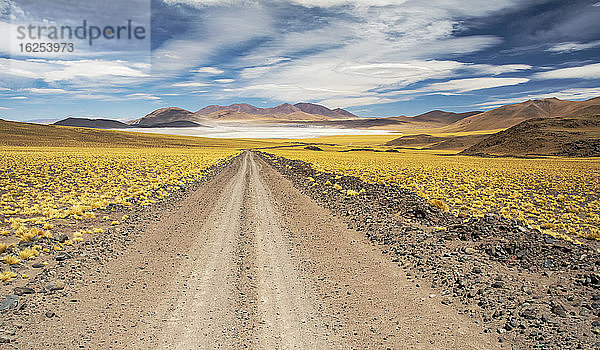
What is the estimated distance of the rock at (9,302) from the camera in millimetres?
6114

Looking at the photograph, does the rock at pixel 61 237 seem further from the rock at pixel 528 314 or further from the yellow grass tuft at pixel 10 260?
the rock at pixel 528 314

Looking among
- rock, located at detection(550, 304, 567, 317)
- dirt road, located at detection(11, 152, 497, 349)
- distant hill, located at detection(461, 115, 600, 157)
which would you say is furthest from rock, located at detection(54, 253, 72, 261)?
distant hill, located at detection(461, 115, 600, 157)

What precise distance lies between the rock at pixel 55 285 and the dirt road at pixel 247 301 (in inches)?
6.7

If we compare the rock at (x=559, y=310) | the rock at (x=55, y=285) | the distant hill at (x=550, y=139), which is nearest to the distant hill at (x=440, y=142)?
the distant hill at (x=550, y=139)

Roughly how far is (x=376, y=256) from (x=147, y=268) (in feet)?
18.3

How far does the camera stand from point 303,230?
11.6 meters

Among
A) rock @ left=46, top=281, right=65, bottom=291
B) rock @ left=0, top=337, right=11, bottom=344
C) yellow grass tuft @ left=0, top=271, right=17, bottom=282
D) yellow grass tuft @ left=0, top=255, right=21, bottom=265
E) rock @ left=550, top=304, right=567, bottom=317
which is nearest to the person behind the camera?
rock @ left=0, top=337, right=11, bottom=344

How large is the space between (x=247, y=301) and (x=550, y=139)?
353 ft

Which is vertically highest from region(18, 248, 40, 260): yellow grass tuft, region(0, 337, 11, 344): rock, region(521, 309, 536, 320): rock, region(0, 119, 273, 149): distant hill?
region(0, 119, 273, 149): distant hill

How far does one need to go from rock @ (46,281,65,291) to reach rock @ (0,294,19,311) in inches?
21.0

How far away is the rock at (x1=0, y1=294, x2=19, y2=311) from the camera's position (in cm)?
611

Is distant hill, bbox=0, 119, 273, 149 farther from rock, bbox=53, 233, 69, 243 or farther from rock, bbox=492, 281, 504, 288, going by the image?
rock, bbox=492, 281, 504, 288

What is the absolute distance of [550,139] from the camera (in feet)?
298

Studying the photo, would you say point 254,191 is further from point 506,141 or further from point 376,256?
point 506,141
